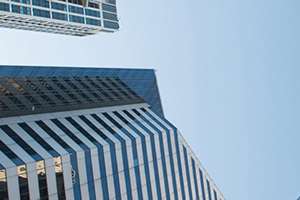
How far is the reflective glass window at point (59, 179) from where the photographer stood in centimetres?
4269

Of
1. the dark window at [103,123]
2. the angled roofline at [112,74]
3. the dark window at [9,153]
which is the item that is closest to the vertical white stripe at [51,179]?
the dark window at [9,153]

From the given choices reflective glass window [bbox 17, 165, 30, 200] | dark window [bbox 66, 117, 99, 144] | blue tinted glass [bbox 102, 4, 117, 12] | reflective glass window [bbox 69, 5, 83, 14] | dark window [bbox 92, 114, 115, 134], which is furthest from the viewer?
blue tinted glass [bbox 102, 4, 117, 12]

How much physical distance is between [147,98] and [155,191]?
2361cm

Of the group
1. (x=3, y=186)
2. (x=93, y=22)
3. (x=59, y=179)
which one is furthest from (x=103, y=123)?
(x=93, y=22)

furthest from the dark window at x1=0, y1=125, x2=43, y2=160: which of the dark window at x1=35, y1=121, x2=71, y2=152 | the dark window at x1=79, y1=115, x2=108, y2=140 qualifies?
the dark window at x1=79, y1=115, x2=108, y2=140

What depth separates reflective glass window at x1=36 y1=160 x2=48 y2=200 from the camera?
40250 mm

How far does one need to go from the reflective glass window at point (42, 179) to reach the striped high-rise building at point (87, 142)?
0.08m

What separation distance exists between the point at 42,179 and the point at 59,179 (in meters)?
2.57

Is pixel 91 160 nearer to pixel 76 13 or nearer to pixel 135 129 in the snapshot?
pixel 135 129

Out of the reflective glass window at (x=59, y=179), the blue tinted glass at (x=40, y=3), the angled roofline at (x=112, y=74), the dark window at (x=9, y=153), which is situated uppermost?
the blue tinted glass at (x=40, y=3)

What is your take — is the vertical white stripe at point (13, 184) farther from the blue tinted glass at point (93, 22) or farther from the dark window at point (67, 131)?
the blue tinted glass at point (93, 22)

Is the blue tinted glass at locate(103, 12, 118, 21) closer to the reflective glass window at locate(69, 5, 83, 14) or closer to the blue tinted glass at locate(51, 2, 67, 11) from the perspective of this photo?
the reflective glass window at locate(69, 5, 83, 14)

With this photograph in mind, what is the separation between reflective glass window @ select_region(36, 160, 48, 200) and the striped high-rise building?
0.27 ft

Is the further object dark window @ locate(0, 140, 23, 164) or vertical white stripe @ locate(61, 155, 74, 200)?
vertical white stripe @ locate(61, 155, 74, 200)
